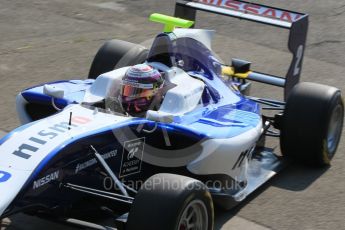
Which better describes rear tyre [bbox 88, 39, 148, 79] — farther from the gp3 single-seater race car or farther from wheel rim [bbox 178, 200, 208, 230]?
wheel rim [bbox 178, 200, 208, 230]

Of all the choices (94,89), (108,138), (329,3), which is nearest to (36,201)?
(108,138)

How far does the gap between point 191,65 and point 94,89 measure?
1139 millimetres

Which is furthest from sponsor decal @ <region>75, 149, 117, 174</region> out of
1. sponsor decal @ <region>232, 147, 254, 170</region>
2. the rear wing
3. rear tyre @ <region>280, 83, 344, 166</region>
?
the rear wing

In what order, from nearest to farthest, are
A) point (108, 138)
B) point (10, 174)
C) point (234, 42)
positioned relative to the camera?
point (10, 174) → point (108, 138) → point (234, 42)

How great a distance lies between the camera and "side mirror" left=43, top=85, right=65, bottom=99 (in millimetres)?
6570

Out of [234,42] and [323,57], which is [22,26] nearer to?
[234,42]

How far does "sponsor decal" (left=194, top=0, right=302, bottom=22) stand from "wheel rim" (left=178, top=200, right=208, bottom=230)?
8.83ft

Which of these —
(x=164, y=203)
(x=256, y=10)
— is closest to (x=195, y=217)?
(x=164, y=203)

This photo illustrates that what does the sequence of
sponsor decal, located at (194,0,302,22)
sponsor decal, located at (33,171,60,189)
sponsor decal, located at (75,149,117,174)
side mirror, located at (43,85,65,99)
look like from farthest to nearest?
sponsor decal, located at (194,0,302,22), side mirror, located at (43,85,65,99), sponsor decal, located at (75,149,117,174), sponsor decal, located at (33,171,60,189)

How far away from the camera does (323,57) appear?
37.0ft

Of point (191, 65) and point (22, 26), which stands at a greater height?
point (191, 65)

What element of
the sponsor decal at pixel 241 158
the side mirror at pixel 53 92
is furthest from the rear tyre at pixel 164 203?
the side mirror at pixel 53 92

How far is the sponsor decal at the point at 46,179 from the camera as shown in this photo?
539 cm

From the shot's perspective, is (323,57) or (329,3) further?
(329,3)
